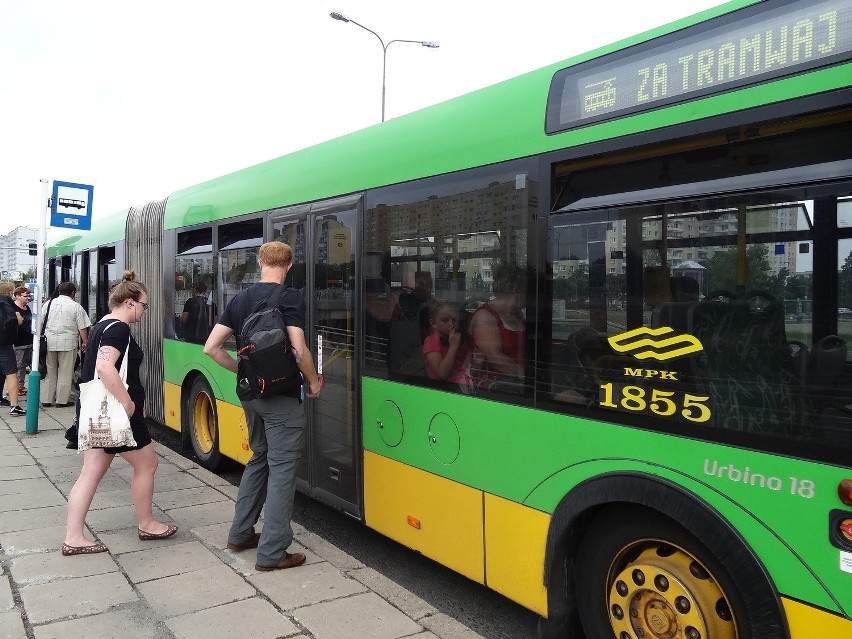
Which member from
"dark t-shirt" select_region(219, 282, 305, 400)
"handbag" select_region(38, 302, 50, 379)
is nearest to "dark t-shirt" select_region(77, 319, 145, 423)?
"dark t-shirt" select_region(219, 282, 305, 400)

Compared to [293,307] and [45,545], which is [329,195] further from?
[45,545]

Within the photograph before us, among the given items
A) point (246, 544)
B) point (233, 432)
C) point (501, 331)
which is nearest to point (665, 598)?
point (501, 331)

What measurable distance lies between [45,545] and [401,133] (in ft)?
11.7

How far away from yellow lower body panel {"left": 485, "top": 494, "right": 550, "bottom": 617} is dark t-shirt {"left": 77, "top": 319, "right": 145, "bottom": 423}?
8.07ft

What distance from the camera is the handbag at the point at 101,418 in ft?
14.2

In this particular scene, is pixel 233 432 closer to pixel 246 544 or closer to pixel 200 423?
pixel 200 423

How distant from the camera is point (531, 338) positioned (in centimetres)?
332

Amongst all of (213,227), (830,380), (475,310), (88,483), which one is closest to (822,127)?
(830,380)

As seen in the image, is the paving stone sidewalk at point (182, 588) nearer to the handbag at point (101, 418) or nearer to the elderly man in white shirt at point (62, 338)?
the handbag at point (101, 418)

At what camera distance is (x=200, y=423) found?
730 centimetres

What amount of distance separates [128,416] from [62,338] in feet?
21.6

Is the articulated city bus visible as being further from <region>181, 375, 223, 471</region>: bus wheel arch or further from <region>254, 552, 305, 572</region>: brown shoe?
<region>181, 375, 223, 471</region>: bus wheel arch

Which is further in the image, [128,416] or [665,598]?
[128,416]

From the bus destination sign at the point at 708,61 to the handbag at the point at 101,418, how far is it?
310cm
